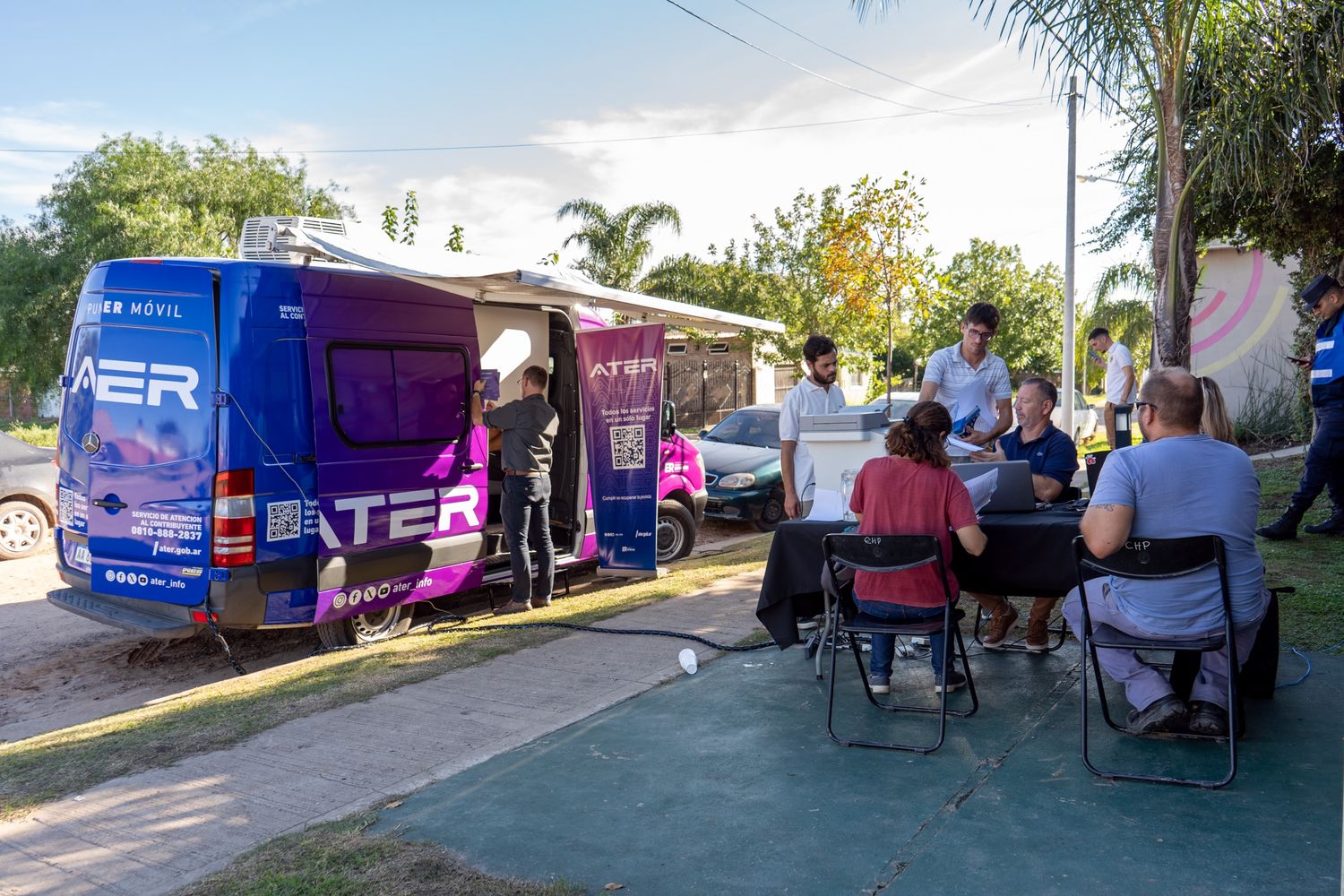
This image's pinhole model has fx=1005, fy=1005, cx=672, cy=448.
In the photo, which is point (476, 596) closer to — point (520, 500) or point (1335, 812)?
point (520, 500)

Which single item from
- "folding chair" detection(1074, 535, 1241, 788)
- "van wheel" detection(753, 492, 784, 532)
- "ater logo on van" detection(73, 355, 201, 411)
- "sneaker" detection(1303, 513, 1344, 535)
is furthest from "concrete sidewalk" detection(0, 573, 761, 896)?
"van wheel" detection(753, 492, 784, 532)

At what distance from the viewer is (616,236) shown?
1065 inches

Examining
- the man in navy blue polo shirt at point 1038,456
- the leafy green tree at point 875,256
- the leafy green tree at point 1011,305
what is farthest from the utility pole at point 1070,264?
the leafy green tree at point 1011,305

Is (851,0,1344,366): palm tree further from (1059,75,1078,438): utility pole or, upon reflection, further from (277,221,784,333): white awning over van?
(1059,75,1078,438): utility pole

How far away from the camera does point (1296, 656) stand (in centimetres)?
536

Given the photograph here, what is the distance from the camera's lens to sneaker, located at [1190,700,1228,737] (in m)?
4.15

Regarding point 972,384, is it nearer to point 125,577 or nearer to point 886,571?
point 886,571

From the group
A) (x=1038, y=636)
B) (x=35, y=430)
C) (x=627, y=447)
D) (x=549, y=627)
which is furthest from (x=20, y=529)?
(x=35, y=430)

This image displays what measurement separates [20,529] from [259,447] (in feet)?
22.6

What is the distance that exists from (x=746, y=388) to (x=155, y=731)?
27186mm

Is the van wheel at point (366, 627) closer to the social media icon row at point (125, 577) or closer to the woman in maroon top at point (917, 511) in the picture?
the social media icon row at point (125, 577)

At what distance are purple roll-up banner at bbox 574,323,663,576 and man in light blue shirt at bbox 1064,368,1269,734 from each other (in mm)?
4528

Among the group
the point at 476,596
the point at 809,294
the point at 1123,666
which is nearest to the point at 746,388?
the point at 809,294

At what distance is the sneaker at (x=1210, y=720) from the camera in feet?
13.6
